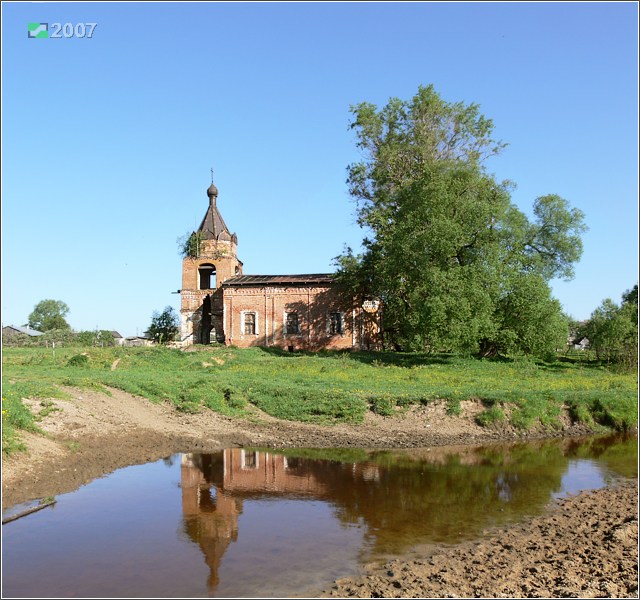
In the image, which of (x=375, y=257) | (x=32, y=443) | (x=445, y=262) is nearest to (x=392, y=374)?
(x=445, y=262)

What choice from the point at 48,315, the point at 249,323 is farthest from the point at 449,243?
the point at 48,315

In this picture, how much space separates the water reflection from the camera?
984 cm

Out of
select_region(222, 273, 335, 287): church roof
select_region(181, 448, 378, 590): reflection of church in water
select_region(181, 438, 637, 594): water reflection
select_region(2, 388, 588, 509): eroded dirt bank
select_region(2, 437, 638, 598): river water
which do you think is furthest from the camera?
select_region(222, 273, 335, 287): church roof

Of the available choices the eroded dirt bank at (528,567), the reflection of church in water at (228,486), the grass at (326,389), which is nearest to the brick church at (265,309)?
the grass at (326,389)

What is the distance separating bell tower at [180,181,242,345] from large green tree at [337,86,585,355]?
39.4ft

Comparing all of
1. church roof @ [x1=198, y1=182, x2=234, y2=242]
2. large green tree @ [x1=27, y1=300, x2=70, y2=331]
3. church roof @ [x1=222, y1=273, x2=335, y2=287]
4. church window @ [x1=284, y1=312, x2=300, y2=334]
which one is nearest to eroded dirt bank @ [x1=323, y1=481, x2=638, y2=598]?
church roof @ [x1=222, y1=273, x2=335, y2=287]

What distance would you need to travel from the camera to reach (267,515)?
1068cm

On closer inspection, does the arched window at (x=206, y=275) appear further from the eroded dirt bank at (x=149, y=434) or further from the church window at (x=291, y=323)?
the eroded dirt bank at (x=149, y=434)

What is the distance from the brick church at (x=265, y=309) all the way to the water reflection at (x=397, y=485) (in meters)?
26.2

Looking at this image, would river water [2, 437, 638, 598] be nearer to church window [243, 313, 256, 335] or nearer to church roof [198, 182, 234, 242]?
church window [243, 313, 256, 335]

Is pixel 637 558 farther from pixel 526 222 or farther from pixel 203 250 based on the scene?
pixel 203 250

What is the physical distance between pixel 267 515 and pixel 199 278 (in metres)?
41.1

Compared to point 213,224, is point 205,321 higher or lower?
lower

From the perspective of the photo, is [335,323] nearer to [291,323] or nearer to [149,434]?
[291,323]
